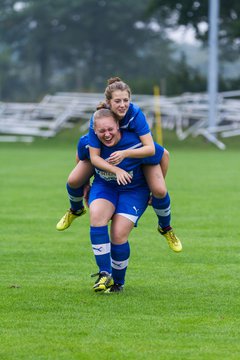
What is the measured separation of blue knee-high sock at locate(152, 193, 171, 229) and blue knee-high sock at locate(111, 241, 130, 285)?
45 centimetres

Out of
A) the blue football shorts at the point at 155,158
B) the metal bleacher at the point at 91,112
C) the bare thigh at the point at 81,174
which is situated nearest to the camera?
the blue football shorts at the point at 155,158

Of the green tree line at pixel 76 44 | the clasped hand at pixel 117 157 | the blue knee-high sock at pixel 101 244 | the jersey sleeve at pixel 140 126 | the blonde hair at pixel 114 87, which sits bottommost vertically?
the green tree line at pixel 76 44

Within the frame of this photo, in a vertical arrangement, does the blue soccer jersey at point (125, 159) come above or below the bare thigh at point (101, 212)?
above

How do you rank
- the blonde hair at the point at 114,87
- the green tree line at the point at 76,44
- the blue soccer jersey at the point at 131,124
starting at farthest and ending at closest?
the green tree line at the point at 76,44 → the blue soccer jersey at the point at 131,124 → the blonde hair at the point at 114,87

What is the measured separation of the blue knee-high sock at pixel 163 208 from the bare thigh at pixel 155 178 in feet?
Result: 0.48

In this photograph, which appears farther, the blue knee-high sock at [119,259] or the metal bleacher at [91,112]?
the metal bleacher at [91,112]

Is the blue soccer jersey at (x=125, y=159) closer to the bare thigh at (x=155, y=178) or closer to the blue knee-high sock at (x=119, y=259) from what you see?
the bare thigh at (x=155, y=178)

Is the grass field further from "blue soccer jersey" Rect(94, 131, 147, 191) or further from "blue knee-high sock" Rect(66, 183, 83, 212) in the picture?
A: "blue soccer jersey" Rect(94, 131, 147, 191)

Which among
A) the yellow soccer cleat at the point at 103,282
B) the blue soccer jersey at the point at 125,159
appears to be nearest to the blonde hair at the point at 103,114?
the blue soccer jersey at the point at 125,159

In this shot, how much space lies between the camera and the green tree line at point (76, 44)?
225 ft

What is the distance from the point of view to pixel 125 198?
830 cm

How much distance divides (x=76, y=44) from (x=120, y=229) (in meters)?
62.7

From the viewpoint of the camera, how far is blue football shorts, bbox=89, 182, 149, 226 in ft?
27.0

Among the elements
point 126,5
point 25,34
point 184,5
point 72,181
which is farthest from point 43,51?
point 72,181
